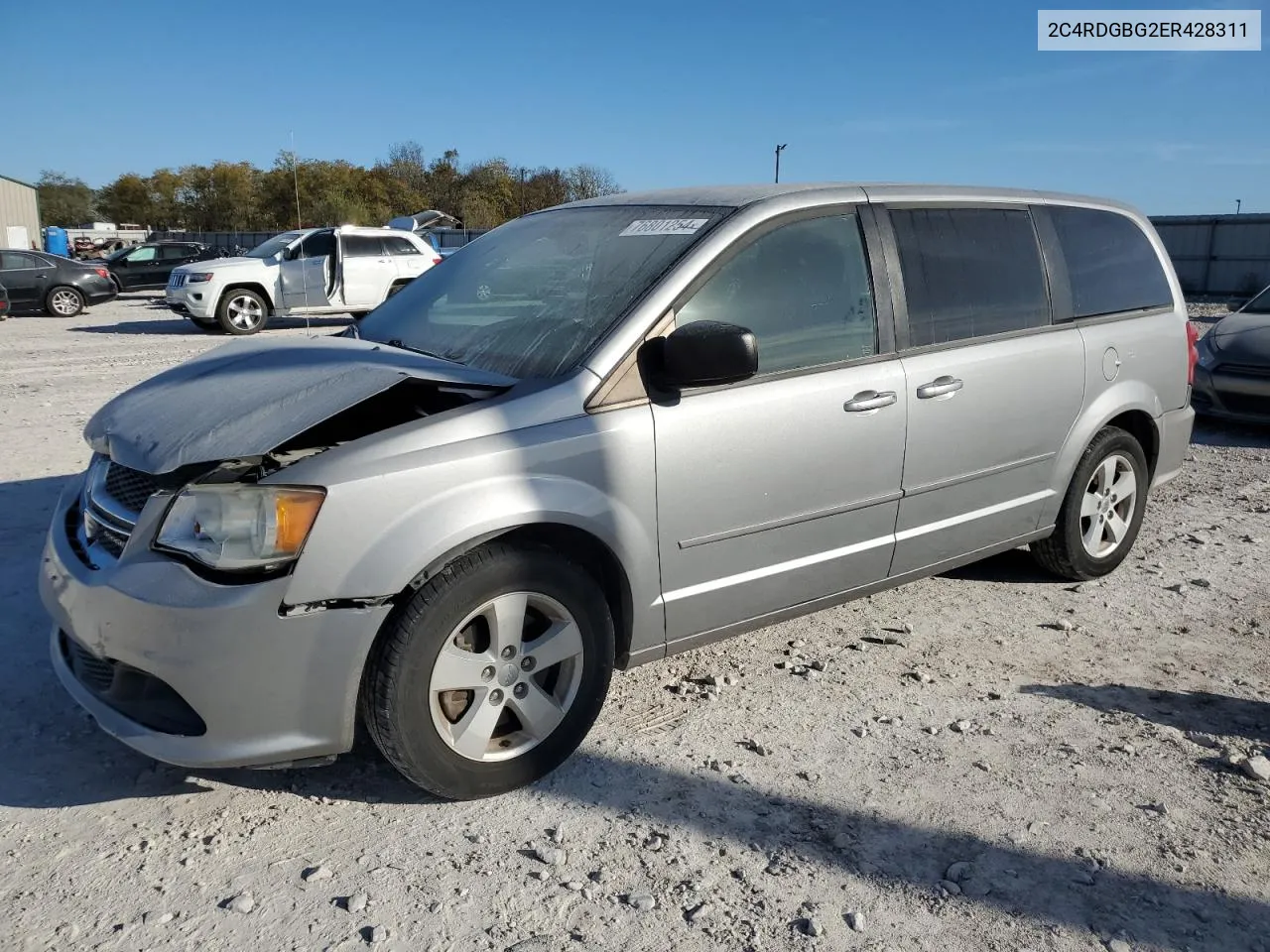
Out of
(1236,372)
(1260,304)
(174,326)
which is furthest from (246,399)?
(174,326)

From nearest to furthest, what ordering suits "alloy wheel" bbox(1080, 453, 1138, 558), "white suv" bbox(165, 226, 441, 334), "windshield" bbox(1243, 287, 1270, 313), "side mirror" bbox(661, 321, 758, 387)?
"side mirror" bbox(661, 321, 758, 387) → "alloy wheel" bbox(1080, 453, 1138, 558) → "windshield" bbox(1243, 287, 1270, 313) → "white suv" bbox(165, 226, 441, 334)

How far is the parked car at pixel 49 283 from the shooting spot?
19266mm

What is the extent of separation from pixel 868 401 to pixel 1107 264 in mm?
1945

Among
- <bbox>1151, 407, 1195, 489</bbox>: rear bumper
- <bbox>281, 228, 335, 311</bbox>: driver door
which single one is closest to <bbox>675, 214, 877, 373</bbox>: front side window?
<bbox>1151, 407, 1195, 489</bbox>: rear bumper

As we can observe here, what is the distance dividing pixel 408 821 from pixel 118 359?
1159 cm

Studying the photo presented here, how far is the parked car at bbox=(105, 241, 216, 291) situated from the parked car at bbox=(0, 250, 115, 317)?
5.72 m

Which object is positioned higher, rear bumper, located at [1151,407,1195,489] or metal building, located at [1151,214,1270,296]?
metal building, located at [1151,214,1270,296]

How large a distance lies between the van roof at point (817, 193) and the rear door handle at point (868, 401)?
0.74 meters

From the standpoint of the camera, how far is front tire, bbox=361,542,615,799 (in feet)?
8.98

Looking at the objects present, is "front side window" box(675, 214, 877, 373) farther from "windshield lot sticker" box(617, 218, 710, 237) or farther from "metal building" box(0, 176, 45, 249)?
"metal building" box(0, 176, 45, 249)

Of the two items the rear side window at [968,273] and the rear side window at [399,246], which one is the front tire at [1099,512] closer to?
the rear side window at [968,273]

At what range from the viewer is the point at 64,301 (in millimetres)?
19766

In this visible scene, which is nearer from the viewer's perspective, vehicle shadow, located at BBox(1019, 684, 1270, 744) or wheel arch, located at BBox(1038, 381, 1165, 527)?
vehicle shadow, located at BBox(1019, 684, 1270, 744)

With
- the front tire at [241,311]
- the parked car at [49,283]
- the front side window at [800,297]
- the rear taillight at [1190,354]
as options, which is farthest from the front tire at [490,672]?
the parked car at [49,283]
